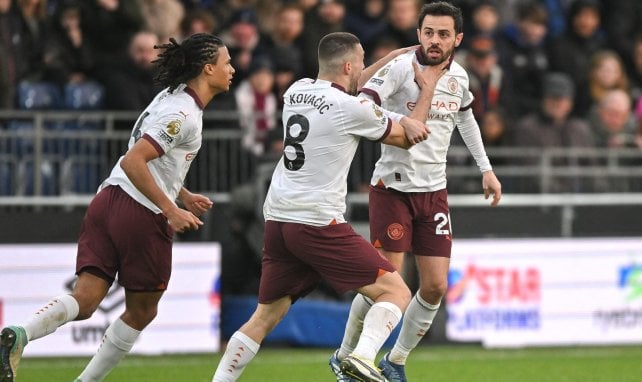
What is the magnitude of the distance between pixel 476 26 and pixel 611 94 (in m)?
2.01

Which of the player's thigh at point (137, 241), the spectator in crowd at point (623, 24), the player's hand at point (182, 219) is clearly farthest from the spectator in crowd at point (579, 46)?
the player's hand at point (182, 219)

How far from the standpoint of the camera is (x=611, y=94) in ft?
56.2

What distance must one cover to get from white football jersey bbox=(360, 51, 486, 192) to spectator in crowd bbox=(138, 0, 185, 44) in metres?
6.41

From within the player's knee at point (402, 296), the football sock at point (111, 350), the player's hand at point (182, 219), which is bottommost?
the football sock at point (111, 350)

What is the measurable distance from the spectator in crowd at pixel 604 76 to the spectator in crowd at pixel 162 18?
5623 mm

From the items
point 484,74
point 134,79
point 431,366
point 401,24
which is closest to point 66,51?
point 134,79

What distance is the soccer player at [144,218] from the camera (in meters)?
9.07

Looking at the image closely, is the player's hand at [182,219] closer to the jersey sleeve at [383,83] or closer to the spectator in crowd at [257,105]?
the jersey sleeve at [383,83]

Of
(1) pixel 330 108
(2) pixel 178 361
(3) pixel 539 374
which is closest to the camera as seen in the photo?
(1) pixel 330 108

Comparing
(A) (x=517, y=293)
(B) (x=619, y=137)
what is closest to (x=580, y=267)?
(A) (x=517, y=293)

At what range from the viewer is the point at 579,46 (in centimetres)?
1862

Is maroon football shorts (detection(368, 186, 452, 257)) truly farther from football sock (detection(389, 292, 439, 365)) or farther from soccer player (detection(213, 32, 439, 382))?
soccer player (detection(213, 32, 439, 382))

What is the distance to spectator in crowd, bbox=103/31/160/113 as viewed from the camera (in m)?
14.9

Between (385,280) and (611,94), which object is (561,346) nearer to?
(611,94)
